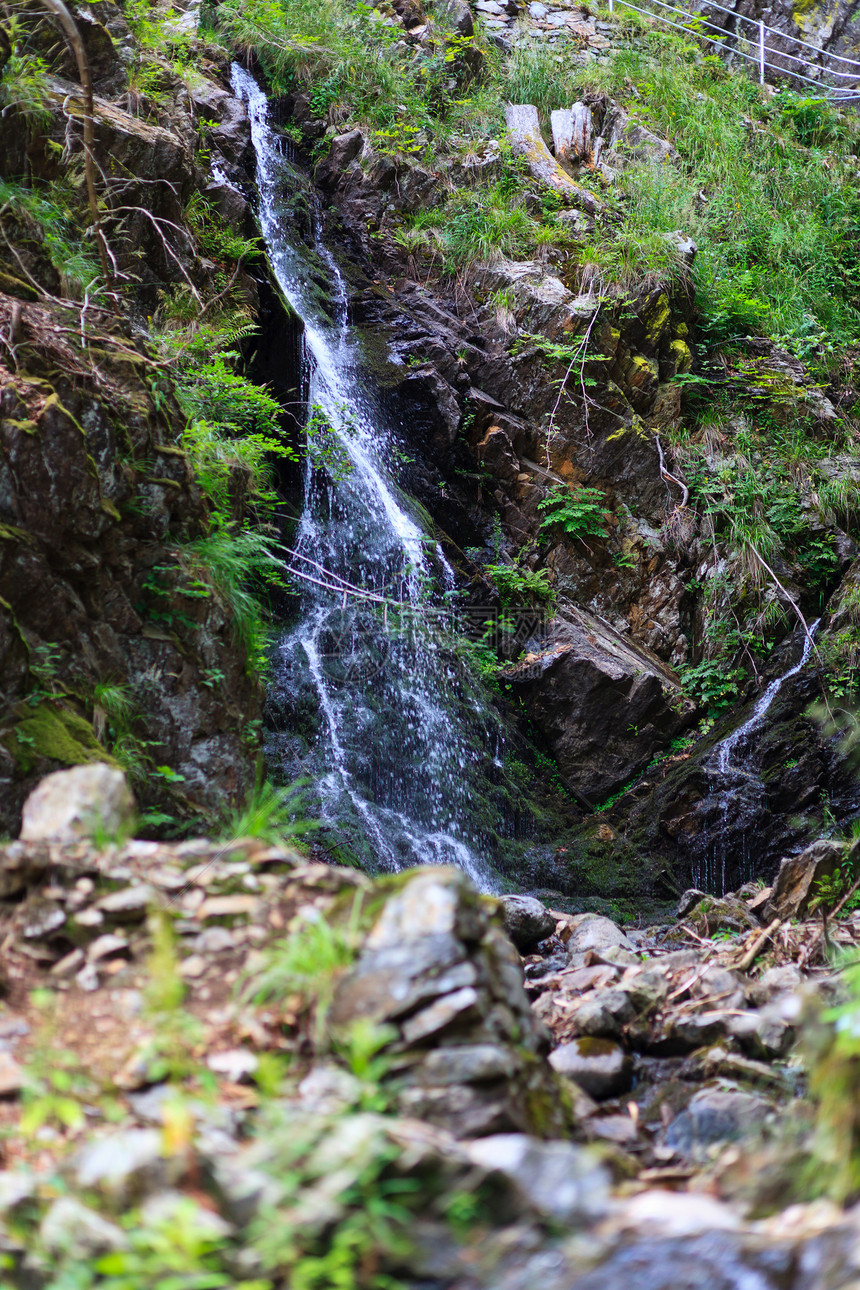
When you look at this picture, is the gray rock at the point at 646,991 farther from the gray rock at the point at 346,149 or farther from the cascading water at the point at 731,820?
the gray rock at the point at 346,149

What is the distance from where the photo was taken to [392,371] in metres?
8.80

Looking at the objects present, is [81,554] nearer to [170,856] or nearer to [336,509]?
[170,856]

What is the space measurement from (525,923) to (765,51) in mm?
16094

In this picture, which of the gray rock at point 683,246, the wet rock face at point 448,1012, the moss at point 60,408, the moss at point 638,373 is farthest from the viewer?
the gray rock at point 683,246

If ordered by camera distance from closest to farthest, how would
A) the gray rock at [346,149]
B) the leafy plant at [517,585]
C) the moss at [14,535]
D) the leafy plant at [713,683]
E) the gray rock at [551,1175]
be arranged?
the gray rock at [551,1175]
the moss at [14,535]
the leafy plant at [713,683]
the leafy plant at [517,585]
the gray rock at [346,149]

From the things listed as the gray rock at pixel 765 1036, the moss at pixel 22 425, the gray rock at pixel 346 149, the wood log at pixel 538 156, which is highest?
the wood log at pixel 538 156

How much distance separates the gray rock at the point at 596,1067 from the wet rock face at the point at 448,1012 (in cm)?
80

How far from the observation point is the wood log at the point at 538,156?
33.6 ft

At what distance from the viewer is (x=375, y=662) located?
7137 mm

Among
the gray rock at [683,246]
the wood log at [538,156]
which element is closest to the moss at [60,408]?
the gray rock at [683,246]

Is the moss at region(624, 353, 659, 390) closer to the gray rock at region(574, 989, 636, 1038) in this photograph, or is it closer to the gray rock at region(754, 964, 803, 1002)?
the gray rock at region(754, 964, 803, 1002)

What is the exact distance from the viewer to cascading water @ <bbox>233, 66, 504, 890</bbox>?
6500 millimetres

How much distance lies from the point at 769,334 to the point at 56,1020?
10.7 m

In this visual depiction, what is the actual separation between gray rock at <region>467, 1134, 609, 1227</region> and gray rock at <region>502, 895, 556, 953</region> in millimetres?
3423
